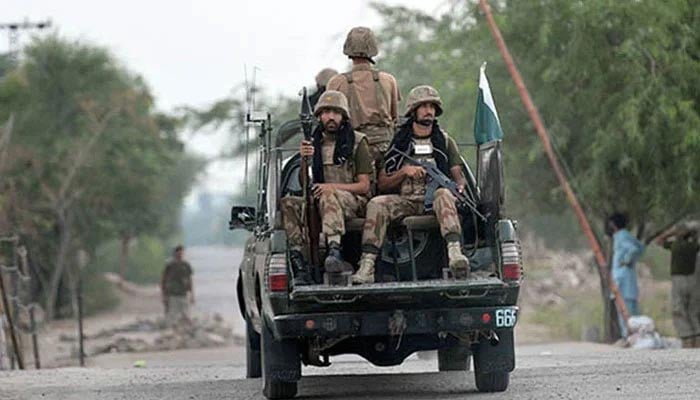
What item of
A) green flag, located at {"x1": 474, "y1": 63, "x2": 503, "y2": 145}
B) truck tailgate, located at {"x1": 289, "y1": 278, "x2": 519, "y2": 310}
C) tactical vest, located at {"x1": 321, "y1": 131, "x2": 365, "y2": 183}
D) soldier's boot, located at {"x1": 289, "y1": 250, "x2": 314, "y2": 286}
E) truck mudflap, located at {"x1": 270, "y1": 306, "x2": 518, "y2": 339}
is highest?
green flag, located at {"x1": 474, "y1": 63, "x2": 503, "y2": 145}

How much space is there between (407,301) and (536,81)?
14345 millimetres

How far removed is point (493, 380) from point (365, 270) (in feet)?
5.12

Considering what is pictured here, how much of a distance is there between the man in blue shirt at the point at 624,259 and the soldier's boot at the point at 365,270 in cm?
1218

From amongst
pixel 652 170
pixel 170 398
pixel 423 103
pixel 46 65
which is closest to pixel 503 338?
pixel 423 103

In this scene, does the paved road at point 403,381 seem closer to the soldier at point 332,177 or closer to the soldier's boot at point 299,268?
the soldier's boot at point 299,268

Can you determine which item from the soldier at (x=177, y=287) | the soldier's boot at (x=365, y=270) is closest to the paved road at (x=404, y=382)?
the soldier's boot at (x=365, y=270)

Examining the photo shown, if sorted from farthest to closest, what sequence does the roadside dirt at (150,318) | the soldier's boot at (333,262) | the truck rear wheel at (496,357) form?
the roadside dirt at (150,318)
the truck rear wheel at (496,357)
the soldier's boot at (333,262)

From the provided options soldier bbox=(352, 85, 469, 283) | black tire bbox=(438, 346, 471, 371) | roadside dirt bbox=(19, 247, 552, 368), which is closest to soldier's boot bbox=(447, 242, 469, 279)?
soldier bbox=(352, 85, 469, 283)

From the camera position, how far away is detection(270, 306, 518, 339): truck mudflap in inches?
523

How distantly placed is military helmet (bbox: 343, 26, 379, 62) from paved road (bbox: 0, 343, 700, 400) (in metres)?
A: 2.70

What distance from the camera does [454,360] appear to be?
1695 centimetres

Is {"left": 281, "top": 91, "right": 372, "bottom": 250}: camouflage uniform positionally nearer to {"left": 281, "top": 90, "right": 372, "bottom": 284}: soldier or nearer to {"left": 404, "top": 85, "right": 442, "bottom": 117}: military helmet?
{"left": 281, "top": 90, "right": 372, "bottom": 284}: soldier

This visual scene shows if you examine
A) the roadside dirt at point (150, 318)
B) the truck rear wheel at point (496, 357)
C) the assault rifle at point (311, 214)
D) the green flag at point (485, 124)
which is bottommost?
the roadside dirt at point (150, 318)

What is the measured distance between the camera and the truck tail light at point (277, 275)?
13.2 m
